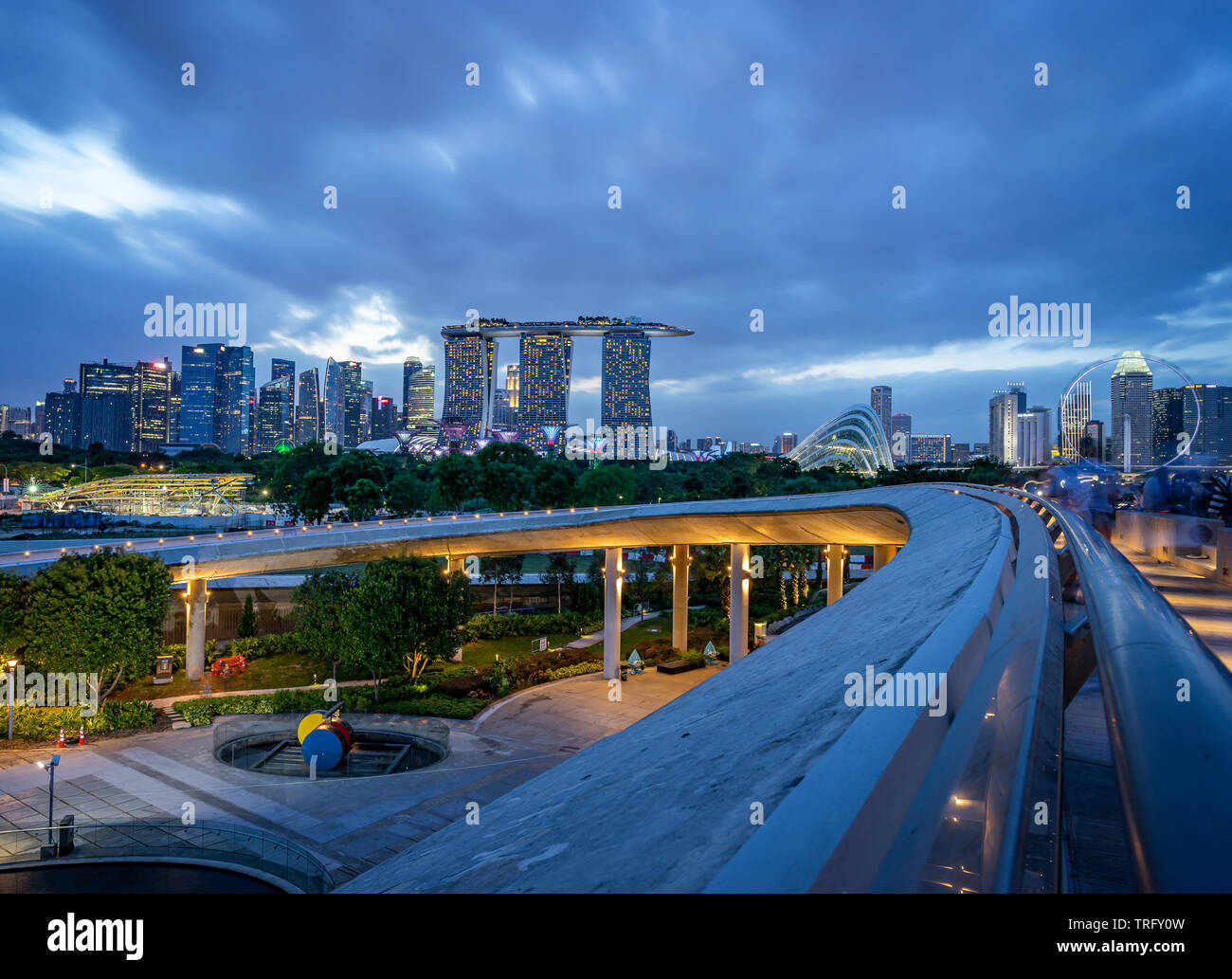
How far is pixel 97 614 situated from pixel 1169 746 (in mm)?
26512

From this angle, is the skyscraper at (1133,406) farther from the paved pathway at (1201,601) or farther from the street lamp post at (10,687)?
the street lamp post at (10,687)

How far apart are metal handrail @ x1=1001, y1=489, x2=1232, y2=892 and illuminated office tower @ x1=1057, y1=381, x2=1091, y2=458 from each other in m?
31.0

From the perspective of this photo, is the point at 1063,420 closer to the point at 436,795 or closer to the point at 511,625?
the point at 511,625

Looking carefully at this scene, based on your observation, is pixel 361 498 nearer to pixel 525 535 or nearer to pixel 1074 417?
pixel 525 535

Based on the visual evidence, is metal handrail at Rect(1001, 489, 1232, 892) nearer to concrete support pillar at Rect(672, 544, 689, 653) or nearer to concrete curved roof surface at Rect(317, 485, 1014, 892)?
concrete curved roof surface at Rect(317, 485, 1014, 892)

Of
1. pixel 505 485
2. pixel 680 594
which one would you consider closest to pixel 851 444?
pixel 505 485

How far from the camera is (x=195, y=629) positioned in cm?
2752

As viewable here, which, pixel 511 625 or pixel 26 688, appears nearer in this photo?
pixel 26 688

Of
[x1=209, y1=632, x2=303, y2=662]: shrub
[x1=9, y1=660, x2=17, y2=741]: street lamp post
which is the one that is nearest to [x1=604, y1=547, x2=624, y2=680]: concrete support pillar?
[x1=209, y1=632, x2=303, y2=662]: shrub

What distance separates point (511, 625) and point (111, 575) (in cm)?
1960
